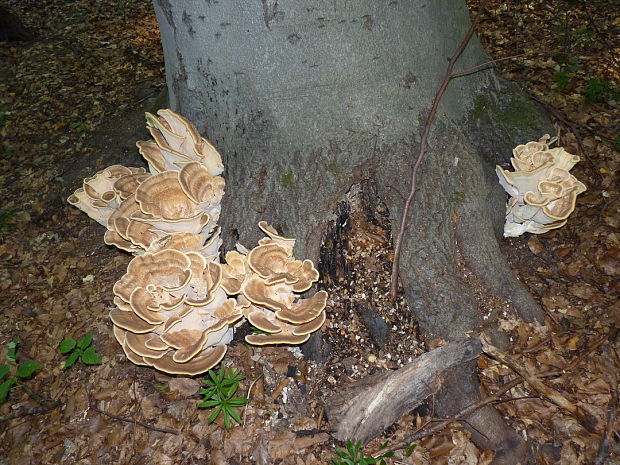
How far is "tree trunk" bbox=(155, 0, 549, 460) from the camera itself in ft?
10.8

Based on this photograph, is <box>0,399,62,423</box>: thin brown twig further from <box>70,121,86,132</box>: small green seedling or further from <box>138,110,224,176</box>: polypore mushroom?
<box>70,121,86,132</box>: small green seedling

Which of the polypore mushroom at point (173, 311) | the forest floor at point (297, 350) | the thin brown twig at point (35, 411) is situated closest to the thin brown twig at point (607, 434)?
the forest floor at point (297, 350)

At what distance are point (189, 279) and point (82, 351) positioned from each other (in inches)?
70.1

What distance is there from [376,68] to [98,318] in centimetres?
360

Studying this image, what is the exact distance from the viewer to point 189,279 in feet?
9.85

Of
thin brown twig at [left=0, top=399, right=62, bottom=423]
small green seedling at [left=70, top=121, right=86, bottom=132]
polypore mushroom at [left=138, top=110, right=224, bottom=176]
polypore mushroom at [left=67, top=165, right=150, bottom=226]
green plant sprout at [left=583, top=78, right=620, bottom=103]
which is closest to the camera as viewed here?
polypore mushroom at [left=138, top=110, right=224, bottom=176]

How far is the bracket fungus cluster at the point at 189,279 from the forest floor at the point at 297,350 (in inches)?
21.0

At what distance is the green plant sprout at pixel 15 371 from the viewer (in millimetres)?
3966

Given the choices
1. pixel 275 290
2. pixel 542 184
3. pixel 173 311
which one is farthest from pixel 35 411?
pixel 542 184

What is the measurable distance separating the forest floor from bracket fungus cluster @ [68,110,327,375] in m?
0.53

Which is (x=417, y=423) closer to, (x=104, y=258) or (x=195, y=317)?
(x=195, y=317)

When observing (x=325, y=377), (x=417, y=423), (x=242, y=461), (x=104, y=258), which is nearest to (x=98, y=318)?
(x=104, y=258)

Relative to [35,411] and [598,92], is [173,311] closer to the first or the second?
[35,411]

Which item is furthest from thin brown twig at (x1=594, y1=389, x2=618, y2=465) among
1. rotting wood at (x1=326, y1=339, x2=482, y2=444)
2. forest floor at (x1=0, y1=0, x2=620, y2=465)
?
rotting wood at (x1=326, y1=339, x2=482, y2=444)
